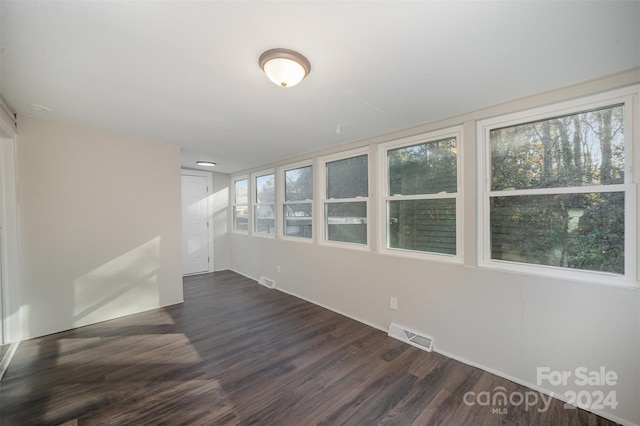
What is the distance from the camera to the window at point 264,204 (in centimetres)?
483

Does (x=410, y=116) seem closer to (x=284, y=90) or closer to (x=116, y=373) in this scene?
(x=284, y=90)

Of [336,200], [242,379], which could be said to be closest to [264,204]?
[336,200]

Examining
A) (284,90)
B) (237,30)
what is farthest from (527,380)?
(237,30)

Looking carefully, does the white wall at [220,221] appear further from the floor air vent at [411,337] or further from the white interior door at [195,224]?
the floor air vent at [411,337]

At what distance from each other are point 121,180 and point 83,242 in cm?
86

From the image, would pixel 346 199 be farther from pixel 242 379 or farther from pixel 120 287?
pixel 120 287

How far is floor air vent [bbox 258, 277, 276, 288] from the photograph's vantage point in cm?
453

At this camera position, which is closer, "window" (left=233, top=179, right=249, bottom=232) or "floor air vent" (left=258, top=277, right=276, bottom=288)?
"floor air vent" (left=258, top=277, right=276, bottom=288)

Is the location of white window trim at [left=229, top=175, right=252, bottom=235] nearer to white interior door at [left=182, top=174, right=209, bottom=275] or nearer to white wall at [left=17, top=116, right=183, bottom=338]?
white interior door at [left=182, top=174, right=209, bottom=275]

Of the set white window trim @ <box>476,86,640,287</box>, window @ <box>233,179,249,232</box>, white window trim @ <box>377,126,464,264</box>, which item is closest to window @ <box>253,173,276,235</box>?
window @ <box>233,179,249,232</box>

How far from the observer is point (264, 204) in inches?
196

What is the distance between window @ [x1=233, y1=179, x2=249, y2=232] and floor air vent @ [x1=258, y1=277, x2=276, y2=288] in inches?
51.2

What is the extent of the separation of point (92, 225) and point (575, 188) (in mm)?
4893

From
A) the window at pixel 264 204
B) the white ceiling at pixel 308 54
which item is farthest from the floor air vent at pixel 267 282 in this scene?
the white ceiling at pixel 308 54
